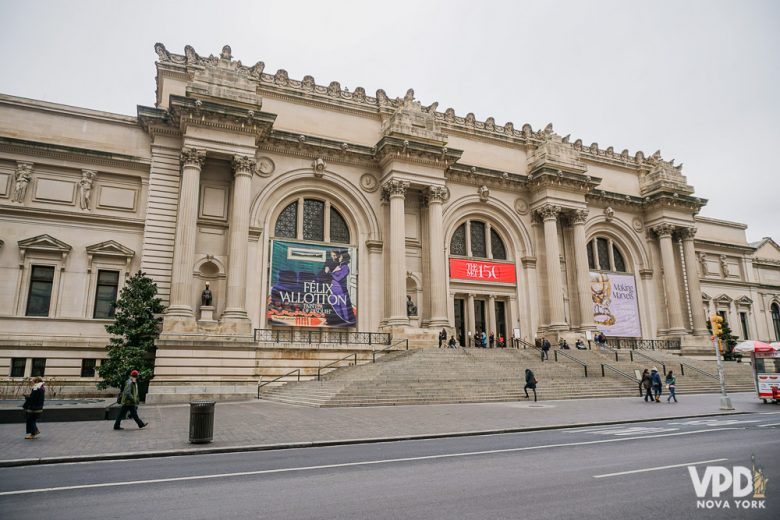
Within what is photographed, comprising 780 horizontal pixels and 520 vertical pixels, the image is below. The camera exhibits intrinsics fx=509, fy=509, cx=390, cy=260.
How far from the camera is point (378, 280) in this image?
1288 inches

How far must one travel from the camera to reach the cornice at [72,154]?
27.0 m

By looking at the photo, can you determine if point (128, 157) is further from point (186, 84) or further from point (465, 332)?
point (465, 332)

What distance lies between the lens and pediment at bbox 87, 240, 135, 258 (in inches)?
1082

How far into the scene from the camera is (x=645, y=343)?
4050 cm

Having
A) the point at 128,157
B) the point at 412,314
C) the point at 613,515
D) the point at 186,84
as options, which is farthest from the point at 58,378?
the point at 613,515

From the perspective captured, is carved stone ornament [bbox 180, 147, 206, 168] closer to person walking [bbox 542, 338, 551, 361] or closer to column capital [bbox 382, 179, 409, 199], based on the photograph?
column capital [bbox 382, 179, 409, 199]

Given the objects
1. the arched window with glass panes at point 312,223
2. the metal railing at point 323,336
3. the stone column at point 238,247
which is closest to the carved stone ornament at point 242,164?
the stone column at point 238,247

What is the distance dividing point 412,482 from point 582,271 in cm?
3359

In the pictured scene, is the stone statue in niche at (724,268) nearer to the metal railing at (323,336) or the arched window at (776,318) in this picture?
the arched window at (776,318)

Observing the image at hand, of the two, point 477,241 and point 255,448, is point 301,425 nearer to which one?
point 255,448

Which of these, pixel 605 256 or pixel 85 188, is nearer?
pixel 85 188

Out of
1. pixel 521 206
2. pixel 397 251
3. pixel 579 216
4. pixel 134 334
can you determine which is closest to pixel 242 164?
pixel 397 251

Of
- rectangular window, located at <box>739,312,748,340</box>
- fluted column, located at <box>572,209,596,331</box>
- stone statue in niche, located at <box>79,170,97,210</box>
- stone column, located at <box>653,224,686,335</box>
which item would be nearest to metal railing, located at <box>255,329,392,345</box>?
stone statue in niche, located at <box>79,170,97,210</box>

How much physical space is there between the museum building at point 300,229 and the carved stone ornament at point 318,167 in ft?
0.29
